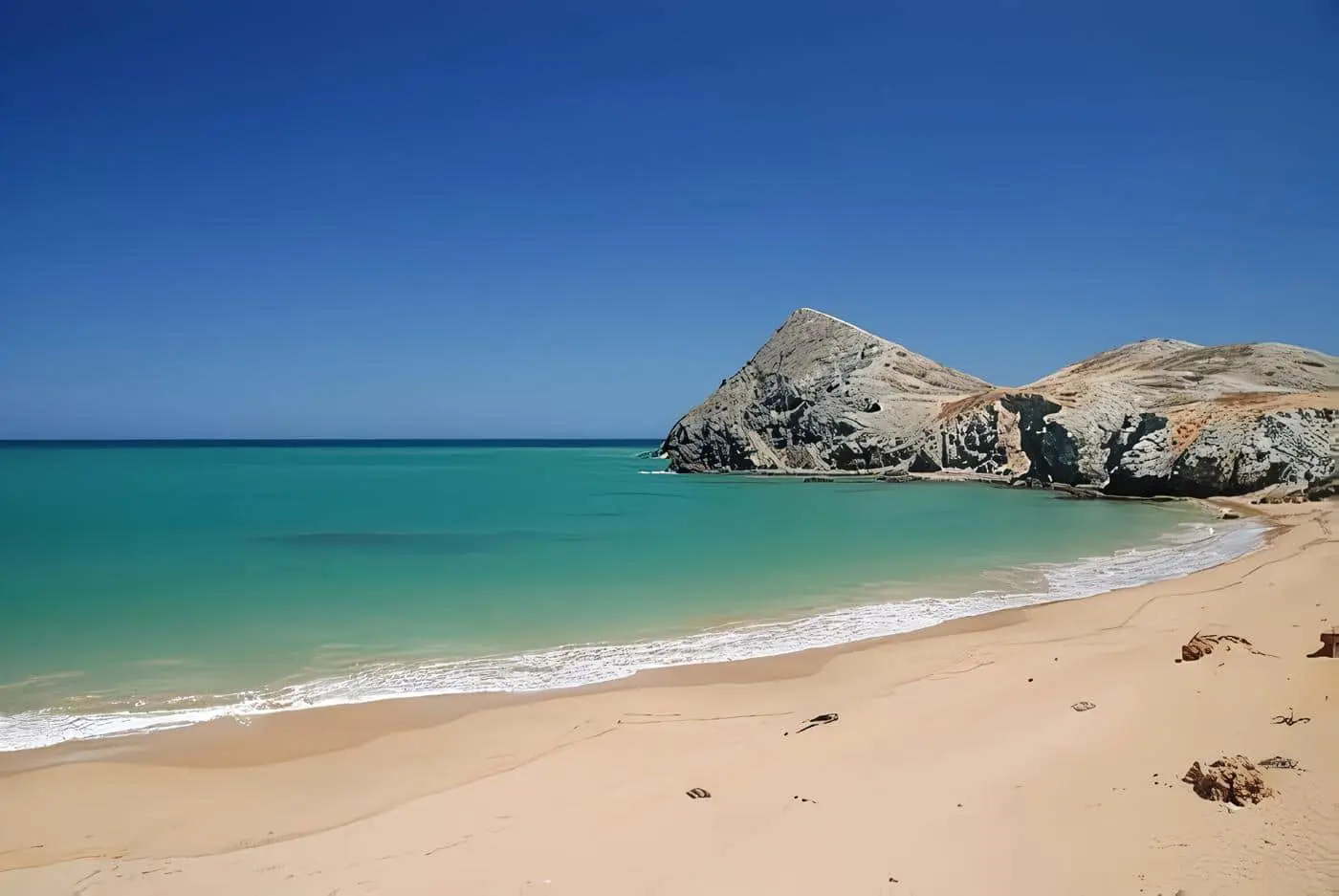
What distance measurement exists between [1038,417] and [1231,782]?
126 ft

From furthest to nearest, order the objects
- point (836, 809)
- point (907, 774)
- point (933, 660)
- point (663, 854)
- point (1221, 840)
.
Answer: point (933, 660) < point (907, 774) < point (836, 809) < point (663, 854) < point (1221, 840)

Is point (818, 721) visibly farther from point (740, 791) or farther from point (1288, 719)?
point (1288, 719)

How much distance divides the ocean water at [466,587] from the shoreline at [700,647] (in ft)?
0.17

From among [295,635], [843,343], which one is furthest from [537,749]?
[843,343]

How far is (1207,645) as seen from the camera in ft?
23.8

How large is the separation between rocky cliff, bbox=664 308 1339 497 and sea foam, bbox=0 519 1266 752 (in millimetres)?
20547

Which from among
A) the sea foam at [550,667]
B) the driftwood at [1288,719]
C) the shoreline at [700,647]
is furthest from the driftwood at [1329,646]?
the sea foam at [550,667]

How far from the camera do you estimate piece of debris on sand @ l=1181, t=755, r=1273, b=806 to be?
4.04 meters

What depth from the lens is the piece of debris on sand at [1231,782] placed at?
404 centimetres

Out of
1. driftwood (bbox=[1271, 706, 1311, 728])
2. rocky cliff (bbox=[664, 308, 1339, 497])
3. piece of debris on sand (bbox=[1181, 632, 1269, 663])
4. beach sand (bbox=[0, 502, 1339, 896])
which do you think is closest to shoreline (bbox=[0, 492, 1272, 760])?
beach sand (bbox=[0, 502, 1339, 896])

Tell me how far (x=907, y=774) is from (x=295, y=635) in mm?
7711

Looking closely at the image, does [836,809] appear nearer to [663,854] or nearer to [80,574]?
[663,854]

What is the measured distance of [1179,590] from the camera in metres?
11.6

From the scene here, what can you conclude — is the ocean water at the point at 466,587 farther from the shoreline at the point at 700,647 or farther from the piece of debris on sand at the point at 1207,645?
the piece of debris on sand at the point at 1207,645
